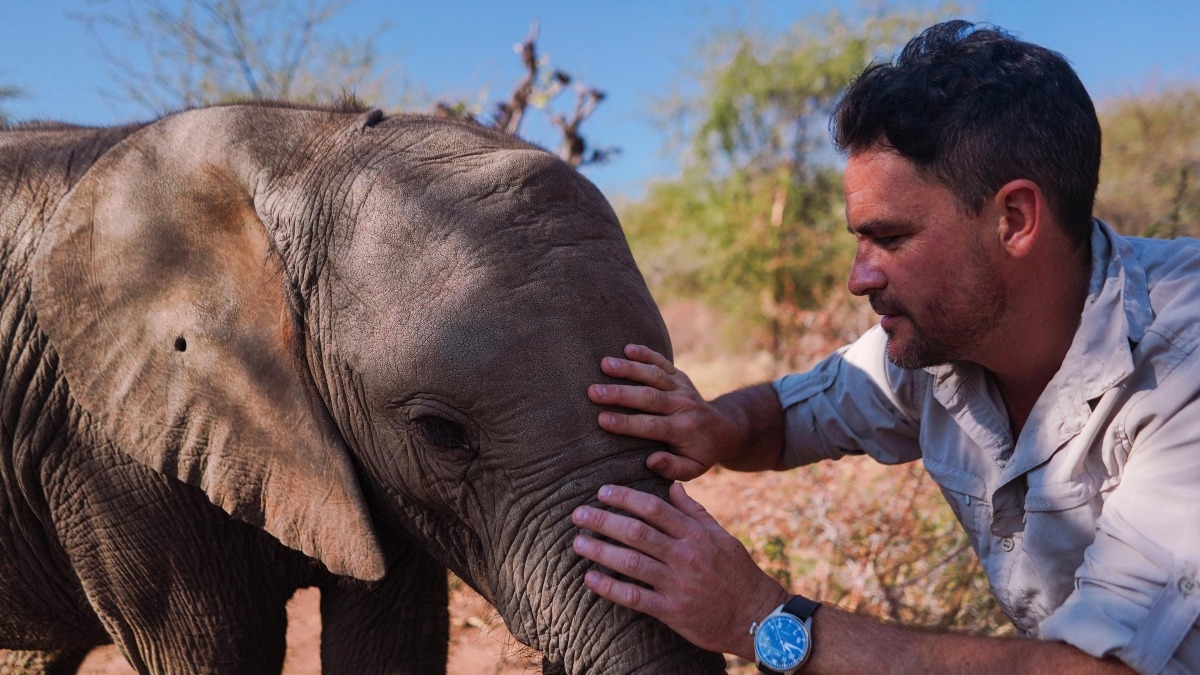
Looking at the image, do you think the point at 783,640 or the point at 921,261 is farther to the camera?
the point at 921,261

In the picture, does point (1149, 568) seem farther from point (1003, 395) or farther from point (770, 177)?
point (770, 177)

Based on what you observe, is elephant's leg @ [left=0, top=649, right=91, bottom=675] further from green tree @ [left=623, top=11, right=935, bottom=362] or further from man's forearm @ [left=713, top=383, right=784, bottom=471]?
green tree @ [left=623, top=11, right=935, bottom=362]

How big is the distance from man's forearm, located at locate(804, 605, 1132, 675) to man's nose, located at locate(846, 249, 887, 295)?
0.97 metres

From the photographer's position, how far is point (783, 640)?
8.36ft

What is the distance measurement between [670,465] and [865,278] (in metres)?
0.88

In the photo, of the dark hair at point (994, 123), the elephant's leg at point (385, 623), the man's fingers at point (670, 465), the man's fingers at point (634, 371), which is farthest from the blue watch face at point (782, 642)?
the elephant's leg at point (385, 623)

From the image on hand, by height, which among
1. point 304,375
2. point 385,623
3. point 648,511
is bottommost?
point 385,623

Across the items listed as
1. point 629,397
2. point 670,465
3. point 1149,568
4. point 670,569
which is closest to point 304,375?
point 629,397

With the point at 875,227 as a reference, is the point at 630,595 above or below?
below

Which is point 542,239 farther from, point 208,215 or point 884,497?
point 884,497

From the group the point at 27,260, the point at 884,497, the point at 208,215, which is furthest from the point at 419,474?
the point at 884,497

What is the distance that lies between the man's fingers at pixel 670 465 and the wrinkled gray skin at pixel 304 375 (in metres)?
0.04

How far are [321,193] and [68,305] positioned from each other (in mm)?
863

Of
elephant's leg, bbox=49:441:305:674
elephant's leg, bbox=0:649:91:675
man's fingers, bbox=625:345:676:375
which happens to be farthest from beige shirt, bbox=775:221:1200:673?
elephant's leg, bbox=0:649:91:675
